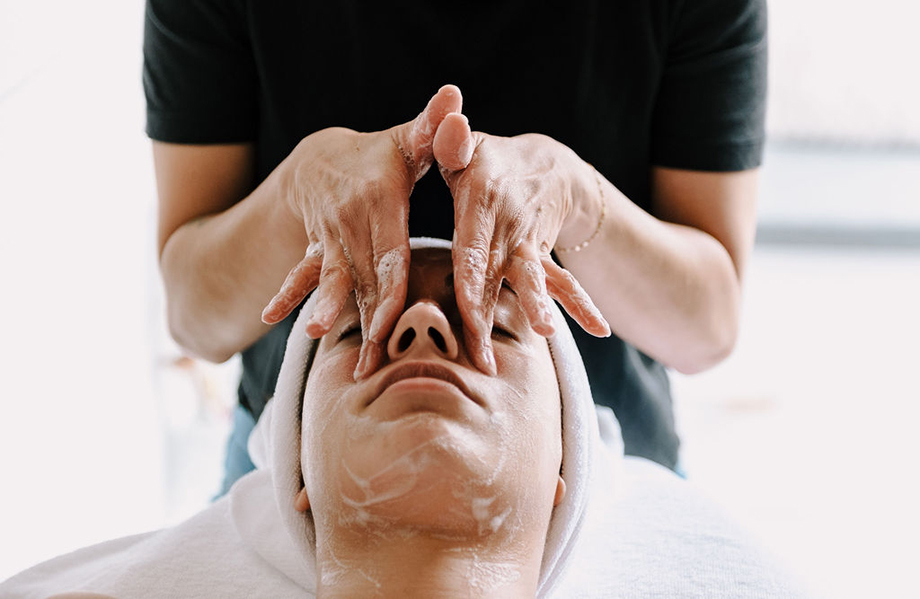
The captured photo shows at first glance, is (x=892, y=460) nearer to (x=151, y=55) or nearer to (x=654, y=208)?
(x=654, y=208)

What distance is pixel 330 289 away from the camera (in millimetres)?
685

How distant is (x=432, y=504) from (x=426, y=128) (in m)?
0.35

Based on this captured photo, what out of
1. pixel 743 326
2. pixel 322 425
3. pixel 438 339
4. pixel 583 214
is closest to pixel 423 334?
pixel 438 339

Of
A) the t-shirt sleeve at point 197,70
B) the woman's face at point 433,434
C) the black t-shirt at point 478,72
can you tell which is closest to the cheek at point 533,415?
the woman's face at point 433,434

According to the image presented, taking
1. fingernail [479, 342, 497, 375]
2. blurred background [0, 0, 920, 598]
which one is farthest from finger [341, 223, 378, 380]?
blurred background [0, 0, 920, 598]

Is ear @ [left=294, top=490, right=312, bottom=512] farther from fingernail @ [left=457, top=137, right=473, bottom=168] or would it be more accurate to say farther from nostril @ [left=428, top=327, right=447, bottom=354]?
fingernail @ [left=457, top=137, right=473, bottom=168]

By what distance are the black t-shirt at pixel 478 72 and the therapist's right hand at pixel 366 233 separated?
0.26 metres

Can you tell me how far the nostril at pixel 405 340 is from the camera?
2.44 ft

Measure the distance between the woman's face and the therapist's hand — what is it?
4 cm

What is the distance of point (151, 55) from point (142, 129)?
32.0 inches

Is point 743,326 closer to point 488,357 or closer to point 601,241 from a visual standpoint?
point 601,241

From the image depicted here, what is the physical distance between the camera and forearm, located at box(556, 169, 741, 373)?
0.91 metres

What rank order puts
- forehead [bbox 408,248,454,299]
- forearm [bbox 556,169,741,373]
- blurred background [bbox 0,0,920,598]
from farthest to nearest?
blurred background [bbox 0,0,920,598], forearm [bbox 556,169,741,373], forehead [bbox 408,248,454,299]

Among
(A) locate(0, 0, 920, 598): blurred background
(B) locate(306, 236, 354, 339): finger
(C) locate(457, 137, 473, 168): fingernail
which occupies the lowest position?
(A) locate(0, 0, 920, 598): blurred background
